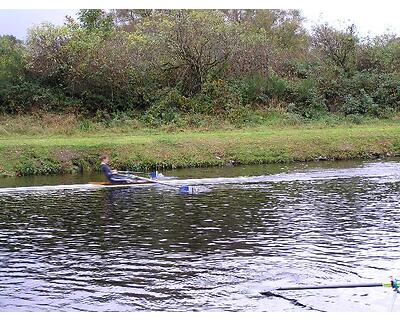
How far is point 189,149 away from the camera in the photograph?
1673 inches

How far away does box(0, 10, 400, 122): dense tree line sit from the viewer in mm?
54156

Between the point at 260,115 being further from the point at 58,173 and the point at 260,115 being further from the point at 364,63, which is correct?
the point at 58,173

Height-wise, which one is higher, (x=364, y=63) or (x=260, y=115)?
(x=364, y=63)

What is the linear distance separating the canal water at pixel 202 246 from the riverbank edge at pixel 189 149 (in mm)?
8537

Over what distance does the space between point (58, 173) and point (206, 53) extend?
21687mm

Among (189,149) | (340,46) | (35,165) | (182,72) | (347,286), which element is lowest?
(347,286)

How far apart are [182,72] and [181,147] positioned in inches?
605

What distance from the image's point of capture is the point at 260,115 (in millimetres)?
54969

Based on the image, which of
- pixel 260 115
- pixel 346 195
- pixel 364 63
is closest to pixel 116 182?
pixel 346 195

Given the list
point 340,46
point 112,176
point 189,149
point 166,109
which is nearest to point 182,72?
point 166,109

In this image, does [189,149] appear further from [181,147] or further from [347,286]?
[347,286]

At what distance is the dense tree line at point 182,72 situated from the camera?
5416 cm
